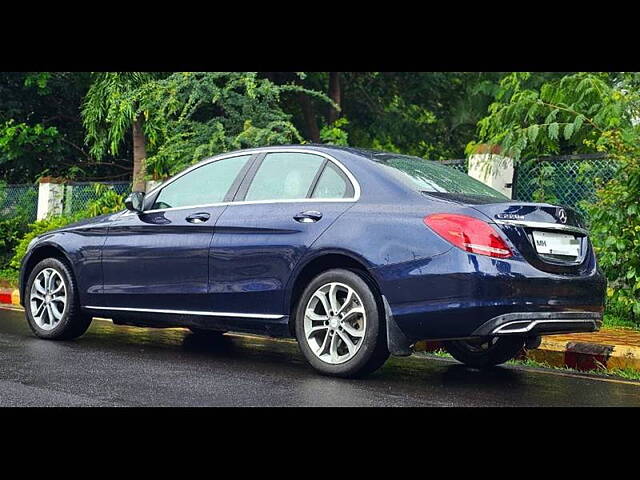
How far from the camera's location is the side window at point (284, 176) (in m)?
7.44

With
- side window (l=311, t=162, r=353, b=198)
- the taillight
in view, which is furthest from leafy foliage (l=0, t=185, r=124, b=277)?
the taillight

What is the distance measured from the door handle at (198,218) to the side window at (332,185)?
0.92m

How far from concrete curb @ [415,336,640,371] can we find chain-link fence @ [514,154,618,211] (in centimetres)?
248

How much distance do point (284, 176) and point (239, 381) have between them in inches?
62.6

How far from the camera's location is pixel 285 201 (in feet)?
24.3

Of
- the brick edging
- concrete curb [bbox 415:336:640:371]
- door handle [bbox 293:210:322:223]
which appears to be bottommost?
the brick edging

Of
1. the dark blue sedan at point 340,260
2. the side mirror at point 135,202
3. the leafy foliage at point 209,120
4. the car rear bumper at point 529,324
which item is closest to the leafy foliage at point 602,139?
the dark blue sedan at point 340,260

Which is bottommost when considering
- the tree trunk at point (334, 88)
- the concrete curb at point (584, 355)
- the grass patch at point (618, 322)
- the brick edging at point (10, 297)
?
the brick edging at point (10, 297)

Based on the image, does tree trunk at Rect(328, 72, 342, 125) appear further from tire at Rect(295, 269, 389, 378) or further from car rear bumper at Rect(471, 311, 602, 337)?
car rear bumper at Rect(471, 311, 602, 337)

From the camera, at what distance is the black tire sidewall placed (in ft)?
28.6

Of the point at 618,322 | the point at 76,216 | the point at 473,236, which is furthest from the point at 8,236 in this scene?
the point at 473,236

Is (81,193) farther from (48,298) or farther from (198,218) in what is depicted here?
(198,218)

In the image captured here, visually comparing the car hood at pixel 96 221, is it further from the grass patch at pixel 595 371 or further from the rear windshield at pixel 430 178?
the grass patch at pixel 595 371

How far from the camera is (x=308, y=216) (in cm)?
713
